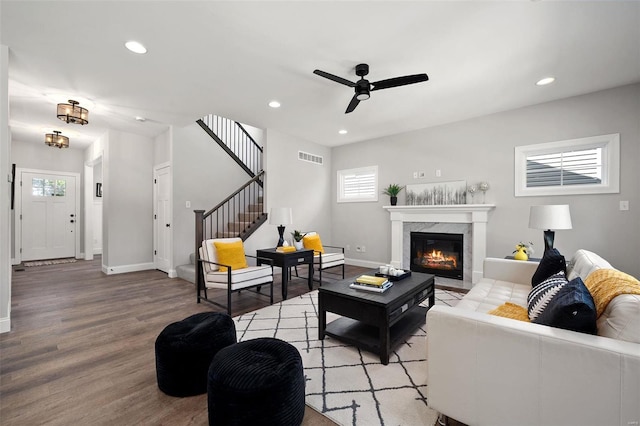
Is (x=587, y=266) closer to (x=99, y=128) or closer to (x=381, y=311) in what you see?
(x=381, y=311)

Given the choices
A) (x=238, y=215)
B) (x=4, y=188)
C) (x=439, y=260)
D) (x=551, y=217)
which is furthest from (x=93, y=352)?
(x=439, y=260)

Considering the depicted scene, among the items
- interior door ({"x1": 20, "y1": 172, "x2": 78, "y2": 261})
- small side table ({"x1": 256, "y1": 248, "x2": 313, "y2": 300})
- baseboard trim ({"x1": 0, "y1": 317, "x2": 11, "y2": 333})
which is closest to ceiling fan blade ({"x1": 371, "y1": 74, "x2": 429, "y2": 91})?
small side table ({"x1": 256, "y1": 248, "x2": 313, "y2": 300})

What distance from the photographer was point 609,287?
4.56 feet

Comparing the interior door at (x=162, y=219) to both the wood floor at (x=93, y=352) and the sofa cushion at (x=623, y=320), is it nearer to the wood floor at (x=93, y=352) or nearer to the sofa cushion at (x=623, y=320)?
the wood floor at (x=93, y=352)

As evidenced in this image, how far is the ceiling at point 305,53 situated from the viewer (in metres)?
2.21

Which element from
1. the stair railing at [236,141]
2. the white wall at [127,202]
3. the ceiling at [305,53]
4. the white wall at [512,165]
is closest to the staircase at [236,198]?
the stair railing at [236,141]

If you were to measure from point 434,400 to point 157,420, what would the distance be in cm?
157

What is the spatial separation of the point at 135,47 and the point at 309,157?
12.5ft

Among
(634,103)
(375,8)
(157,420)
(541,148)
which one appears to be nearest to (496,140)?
(541,148)

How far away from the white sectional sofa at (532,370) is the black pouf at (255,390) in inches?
29.4

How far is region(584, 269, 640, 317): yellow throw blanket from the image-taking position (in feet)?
4.29

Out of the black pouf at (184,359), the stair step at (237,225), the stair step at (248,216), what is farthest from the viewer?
the stair step at (248,216)

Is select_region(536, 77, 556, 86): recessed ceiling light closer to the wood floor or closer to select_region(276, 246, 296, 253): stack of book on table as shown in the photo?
select_region(276, 246, 296, 253): stack of book on table

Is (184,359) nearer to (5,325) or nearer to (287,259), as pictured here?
(287,259)
